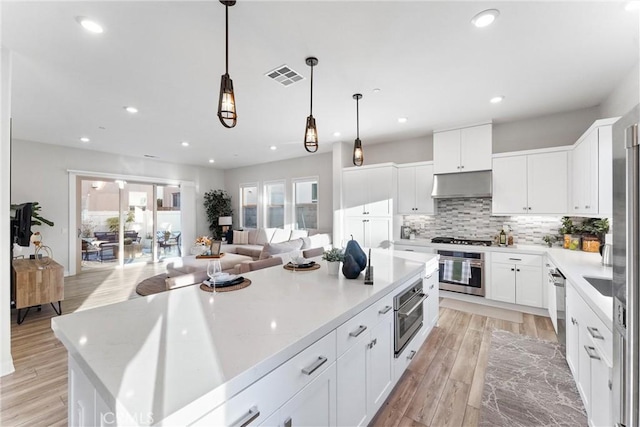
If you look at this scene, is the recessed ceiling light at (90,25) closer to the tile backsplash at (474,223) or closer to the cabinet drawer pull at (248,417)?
the cabinet drawer pull at (248,417)

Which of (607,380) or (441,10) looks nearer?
(607,380)

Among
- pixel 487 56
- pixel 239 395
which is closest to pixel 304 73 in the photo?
pixel 487 56

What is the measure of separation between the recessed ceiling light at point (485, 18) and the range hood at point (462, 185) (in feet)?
8.66

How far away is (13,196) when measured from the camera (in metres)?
5.15

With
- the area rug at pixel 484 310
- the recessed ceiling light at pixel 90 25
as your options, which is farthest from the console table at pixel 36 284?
the area rug at pixel 484 310

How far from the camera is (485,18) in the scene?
1.95 metres

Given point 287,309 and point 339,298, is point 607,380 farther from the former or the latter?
point 287,309

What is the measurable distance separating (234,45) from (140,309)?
7.05ft

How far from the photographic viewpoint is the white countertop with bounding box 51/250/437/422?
2.52 feet

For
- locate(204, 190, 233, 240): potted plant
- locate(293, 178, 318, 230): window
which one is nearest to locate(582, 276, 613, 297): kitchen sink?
locate(293, 178, 318, 230): window

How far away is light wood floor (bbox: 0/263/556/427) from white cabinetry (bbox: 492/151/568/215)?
1.54 m

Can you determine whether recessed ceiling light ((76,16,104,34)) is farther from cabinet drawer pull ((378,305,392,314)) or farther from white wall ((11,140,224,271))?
white wall ((11,140,224,271))

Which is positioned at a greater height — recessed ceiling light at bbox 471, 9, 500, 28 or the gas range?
recessed ceiling light at bbox 471, 9, 500, 28

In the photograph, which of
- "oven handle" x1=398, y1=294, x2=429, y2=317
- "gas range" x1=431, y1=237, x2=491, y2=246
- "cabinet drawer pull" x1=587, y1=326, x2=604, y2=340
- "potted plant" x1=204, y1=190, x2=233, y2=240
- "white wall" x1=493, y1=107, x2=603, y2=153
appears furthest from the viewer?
"potted plant" x1=204, y1=190, x2=233, y2=240
